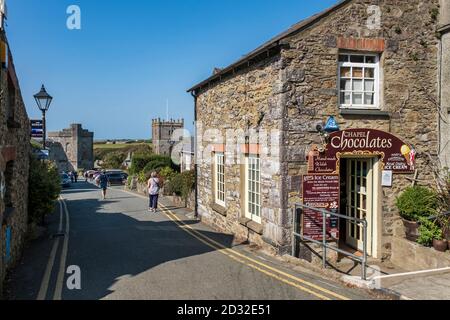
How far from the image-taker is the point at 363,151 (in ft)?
30.0

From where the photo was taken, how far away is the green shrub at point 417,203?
8930 millimetres

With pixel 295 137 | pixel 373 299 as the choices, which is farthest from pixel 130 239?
pixel 373 299

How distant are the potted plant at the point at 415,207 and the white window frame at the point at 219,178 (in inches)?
202

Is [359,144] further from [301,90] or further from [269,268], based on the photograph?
[269,268]

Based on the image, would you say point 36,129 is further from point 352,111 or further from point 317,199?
point 352,111

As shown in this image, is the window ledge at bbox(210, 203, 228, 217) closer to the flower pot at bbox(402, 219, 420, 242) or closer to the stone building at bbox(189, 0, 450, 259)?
the stone building at bbox(189, 0, 450, 259)

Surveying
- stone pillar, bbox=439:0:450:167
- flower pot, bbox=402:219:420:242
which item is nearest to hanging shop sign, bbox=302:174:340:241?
flower pot, bbox=402:219:420:242

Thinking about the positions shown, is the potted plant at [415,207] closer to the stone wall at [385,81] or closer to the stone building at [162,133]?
the stone wall at [385,81]

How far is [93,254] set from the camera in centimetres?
890

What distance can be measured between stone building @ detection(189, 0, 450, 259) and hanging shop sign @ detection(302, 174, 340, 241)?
93mm

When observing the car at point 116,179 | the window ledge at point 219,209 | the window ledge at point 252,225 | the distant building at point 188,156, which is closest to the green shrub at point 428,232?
the window ledge at point 252,225

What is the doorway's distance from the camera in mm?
9391
